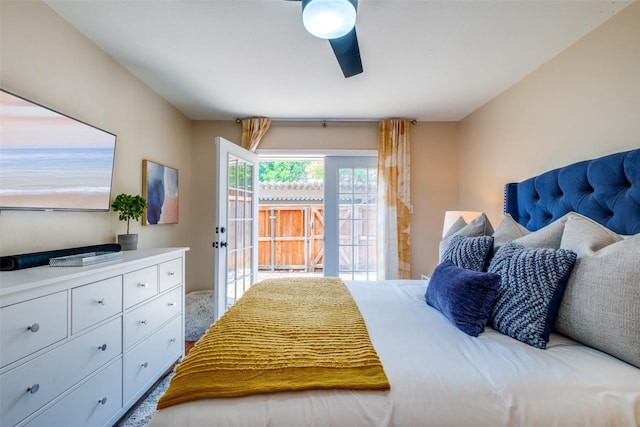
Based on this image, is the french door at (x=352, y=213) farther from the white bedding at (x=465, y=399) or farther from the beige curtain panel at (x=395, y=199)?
the white bedding at (x=465, y=399)

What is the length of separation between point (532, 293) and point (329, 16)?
1.50 metres

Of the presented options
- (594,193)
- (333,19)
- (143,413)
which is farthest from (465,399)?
(143,413)

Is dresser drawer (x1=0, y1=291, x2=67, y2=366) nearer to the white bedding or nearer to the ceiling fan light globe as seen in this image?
the white bedding

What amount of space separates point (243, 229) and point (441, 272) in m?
2.19

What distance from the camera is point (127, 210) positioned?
1945 mm

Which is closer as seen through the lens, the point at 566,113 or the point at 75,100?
the point at 75,100

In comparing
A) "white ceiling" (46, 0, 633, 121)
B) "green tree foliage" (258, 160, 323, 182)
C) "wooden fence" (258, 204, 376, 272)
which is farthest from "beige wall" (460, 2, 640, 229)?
"green tree foliage" (258, 160, 323, 182)

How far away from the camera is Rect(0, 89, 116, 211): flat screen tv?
124 centimetres

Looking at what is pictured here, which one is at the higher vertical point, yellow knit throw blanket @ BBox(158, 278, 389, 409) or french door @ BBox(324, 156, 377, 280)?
french door @ BBox(324, 156, 377, 280)

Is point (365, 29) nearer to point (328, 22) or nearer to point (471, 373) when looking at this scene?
point (328, 22)

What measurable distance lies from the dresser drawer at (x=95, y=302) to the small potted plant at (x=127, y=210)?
0.56m

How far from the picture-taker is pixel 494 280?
1.14 m

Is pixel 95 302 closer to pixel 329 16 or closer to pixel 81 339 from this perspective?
pixel 81 339

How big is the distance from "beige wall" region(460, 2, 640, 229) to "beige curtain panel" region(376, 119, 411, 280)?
764mm
